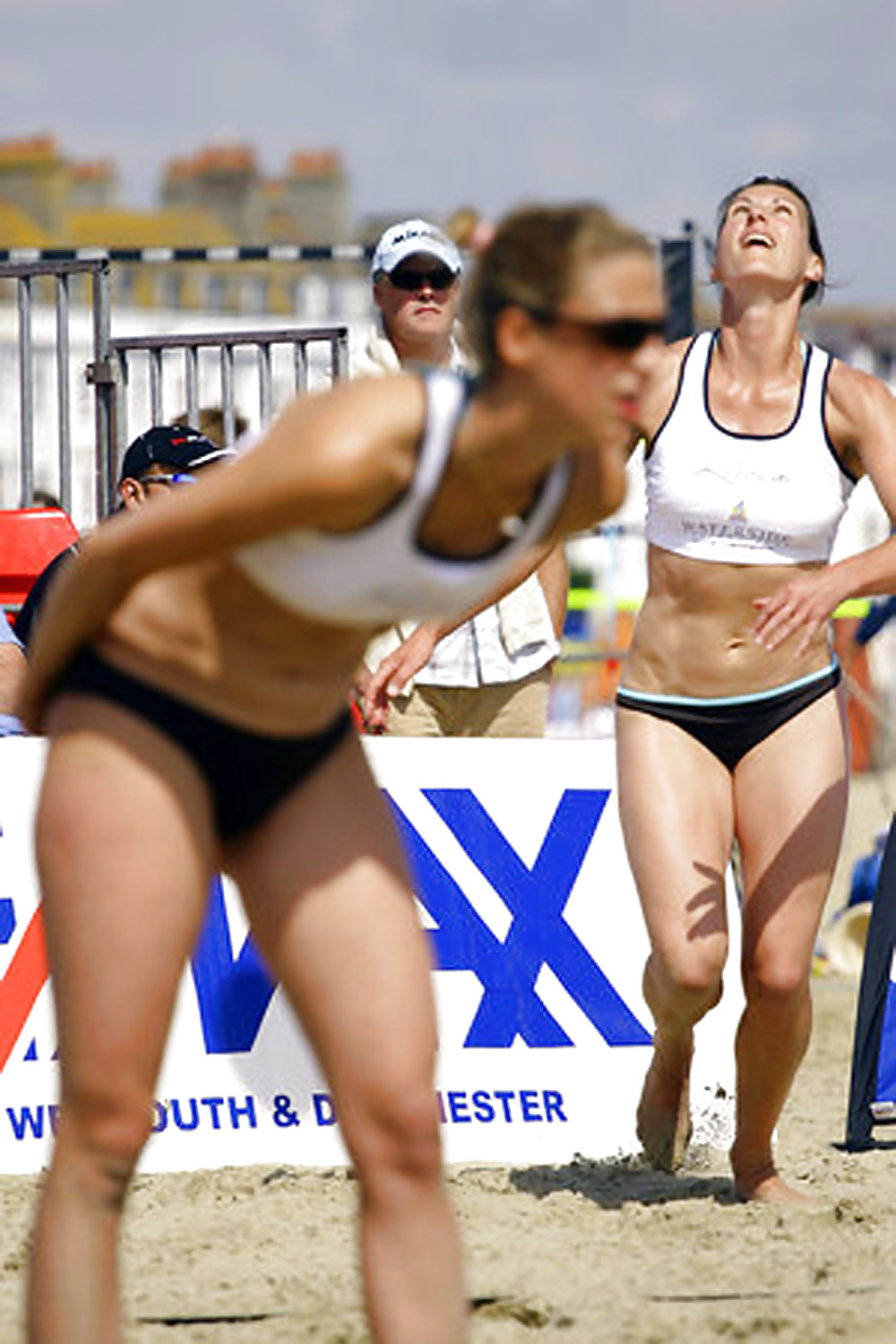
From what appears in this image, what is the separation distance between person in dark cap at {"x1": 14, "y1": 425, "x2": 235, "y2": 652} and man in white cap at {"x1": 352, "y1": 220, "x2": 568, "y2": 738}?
20.1 inches

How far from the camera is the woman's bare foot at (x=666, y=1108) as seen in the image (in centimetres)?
567

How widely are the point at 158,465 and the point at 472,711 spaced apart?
1.15 m

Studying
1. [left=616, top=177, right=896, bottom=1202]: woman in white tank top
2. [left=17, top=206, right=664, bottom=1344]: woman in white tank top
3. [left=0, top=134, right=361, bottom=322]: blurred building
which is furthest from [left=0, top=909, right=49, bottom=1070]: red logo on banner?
[left=0, top=134, right=361, bottom=322]: blurred building

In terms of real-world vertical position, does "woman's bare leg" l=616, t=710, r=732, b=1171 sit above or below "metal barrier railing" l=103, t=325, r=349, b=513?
below

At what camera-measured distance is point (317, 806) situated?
3404 mm

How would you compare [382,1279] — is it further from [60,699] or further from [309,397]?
[309,397]

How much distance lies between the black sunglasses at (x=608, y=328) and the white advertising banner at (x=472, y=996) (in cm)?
315

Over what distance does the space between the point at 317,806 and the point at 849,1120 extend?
3.44 meters

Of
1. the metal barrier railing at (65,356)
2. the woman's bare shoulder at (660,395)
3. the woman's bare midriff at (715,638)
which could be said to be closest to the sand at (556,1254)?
the woman's bare midriff at (715,638)

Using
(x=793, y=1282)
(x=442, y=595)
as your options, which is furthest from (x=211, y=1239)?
(x=442, y=595)

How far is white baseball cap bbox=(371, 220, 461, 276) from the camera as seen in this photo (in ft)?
22.3

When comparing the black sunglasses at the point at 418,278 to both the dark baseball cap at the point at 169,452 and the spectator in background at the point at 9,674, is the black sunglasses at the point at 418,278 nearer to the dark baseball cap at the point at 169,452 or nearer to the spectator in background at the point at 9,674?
the dark baseball cap at the point at 169,452

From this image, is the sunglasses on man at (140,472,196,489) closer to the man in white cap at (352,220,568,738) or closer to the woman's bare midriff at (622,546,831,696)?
the man in white cap at (352,220,568,738)

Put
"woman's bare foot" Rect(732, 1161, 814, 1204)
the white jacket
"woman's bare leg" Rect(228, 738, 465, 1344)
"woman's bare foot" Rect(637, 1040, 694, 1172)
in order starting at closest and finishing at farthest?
"woman's bare leg" Rect(228, 738, 465, 1344)
"woman's bare foot" Rect(732, 1161, 814, 1204)
"woman's bare foot" Rect(637, 1040, 694, 1172)
the white jacket
